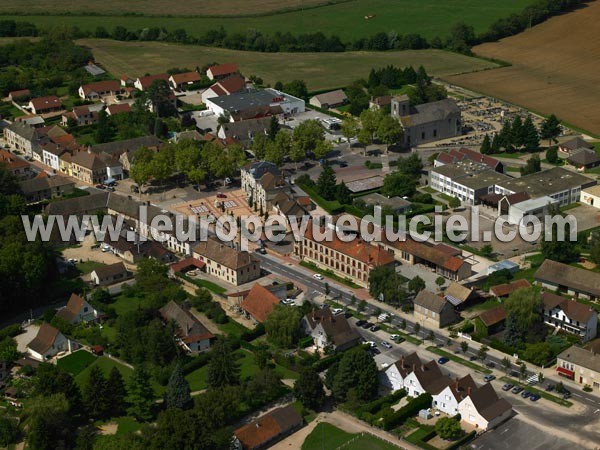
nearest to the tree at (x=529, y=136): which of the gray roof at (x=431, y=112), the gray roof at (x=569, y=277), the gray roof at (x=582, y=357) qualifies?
the gray roof at (x=431, y=112)

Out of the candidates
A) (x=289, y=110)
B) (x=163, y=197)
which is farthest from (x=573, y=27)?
(x=163, y=197)

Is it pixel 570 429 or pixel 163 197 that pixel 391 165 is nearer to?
pixel 163 197

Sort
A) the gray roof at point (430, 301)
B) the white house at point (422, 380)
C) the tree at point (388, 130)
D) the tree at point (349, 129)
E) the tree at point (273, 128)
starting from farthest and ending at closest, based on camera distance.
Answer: the tree at point (273, 128)
the tree at point (349, 129)
the tree at point (388, 130)
the gray roof at point (430, 301)
the white house at point (422, 380)

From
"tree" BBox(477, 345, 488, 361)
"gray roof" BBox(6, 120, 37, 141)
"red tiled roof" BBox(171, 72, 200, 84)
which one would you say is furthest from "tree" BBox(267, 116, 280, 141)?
"tree" BBox(477, 345, 488, 361)

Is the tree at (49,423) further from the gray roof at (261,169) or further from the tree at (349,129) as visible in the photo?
the tree at (349,129)

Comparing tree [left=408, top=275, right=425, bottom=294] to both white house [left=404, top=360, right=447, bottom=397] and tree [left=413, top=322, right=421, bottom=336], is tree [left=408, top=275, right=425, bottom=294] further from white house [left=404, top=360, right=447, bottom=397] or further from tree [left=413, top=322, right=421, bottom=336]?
white house [left=404, top=360, right=447, bottom=397]
